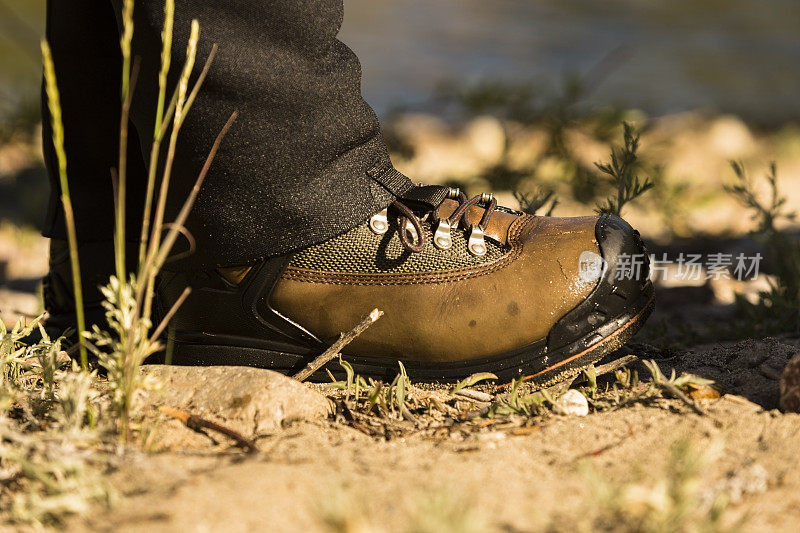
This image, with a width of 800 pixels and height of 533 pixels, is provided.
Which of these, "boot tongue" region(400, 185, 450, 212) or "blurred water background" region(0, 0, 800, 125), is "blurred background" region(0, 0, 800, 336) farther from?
"boot tongue" region(400, 185, 450, 212)

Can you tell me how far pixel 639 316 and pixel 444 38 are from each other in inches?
392

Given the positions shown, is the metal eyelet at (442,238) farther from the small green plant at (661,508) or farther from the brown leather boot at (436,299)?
the small green plant at (661,508)

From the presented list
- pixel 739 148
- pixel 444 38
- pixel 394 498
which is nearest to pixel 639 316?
pixel 394 498

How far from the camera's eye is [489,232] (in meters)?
2.23

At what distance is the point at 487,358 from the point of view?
216 centimetres

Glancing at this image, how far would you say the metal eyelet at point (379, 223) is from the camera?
7.16ft

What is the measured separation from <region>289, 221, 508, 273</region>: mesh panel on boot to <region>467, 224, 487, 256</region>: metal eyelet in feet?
0.08

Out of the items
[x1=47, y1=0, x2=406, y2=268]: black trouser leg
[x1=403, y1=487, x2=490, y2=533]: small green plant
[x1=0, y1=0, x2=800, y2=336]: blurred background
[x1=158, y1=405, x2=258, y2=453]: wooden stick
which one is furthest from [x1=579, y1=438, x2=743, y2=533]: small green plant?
[x1=0, y1=0, x2=800, y2=336]: blurred background

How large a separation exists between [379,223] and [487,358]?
453mm

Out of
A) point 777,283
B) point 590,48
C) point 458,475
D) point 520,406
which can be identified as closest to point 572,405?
point 520,406

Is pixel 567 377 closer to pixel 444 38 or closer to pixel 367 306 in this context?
pixel 367 306

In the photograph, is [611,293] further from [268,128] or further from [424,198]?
[268,128]

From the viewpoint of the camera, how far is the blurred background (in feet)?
14.7

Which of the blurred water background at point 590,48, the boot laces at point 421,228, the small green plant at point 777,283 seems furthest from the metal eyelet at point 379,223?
the blurred water background at point 590,48
